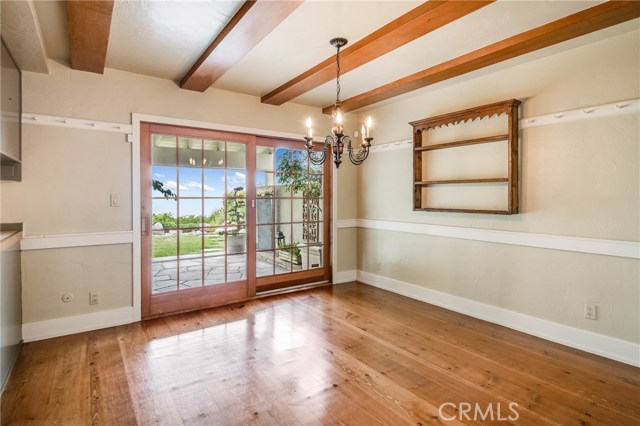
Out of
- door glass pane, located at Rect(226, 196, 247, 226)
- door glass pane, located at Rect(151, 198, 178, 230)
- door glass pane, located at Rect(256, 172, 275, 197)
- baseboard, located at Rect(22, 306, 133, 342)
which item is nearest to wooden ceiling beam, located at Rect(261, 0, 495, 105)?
door glass pane, located at Rect(256, 172, 275, 197)

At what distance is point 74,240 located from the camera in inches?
126

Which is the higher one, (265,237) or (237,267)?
(265,237)

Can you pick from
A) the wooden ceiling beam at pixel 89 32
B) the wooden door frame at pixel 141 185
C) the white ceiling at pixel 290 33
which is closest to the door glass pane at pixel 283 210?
the wooden door frame at pixel 141 185

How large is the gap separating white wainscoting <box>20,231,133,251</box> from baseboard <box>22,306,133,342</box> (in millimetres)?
680

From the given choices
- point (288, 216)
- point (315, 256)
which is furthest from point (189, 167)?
point (315, 256)

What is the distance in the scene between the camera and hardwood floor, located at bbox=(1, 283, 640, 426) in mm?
2016

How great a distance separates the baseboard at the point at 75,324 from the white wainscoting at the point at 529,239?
3325 millimetres

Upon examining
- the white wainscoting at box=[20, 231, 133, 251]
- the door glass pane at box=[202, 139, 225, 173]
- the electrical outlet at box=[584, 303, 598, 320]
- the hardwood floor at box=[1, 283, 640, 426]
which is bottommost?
the hardwood floor at box=[1, 283, 640, 426]

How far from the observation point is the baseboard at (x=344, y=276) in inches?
197

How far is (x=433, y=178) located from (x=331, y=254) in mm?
1842

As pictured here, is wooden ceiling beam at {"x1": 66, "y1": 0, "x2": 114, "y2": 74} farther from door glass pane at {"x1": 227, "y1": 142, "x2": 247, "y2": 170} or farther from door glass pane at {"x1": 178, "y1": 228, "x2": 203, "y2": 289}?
door glass pane at {"x1": 178, "y1": 228, "x2": 203, "y2": 289}

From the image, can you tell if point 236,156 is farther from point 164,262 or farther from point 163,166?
point 164,262

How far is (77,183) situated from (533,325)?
4529 mm

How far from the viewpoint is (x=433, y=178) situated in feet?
13.4
